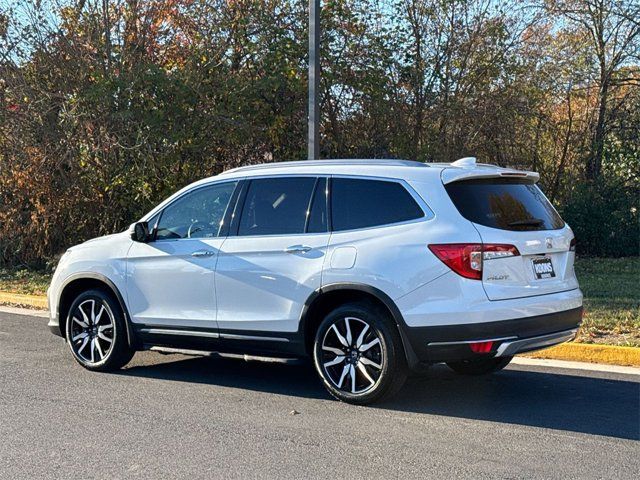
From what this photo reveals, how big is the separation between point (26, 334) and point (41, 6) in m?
7.39

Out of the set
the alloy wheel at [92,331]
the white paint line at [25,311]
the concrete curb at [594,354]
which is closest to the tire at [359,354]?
the alloy wheel at [92,331]

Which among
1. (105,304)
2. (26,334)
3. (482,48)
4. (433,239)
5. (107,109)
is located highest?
(482,48)

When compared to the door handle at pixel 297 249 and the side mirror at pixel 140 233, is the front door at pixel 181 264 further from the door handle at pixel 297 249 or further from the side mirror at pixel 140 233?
the door handle at pixel 297 249

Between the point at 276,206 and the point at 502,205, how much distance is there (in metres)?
1.82

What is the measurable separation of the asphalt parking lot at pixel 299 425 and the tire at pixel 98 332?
0.13 m

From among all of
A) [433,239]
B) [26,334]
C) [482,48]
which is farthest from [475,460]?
[482,48]

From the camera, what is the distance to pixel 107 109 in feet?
47.2

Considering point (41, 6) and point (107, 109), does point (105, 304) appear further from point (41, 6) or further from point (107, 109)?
point (41, 6)

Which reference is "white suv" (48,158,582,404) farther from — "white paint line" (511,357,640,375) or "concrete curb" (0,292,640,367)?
"concrete curb" (0,292,640,367)

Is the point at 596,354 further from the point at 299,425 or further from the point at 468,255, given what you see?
the point at 299,425

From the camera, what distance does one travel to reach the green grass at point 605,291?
877cm

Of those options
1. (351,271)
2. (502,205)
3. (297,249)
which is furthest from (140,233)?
(502,205)

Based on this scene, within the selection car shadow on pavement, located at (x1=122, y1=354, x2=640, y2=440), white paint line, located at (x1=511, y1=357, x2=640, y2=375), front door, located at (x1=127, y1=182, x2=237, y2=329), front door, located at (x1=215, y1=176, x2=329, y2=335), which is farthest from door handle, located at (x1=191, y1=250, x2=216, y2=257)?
white paint line, located at (x1=511, y1=357, x2=640, y2=375)

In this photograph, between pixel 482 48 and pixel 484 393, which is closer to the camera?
pixel 484 393
